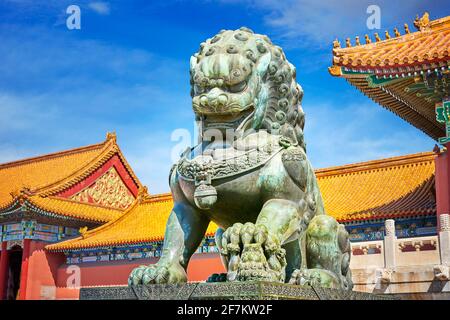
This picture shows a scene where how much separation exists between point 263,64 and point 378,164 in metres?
14.9

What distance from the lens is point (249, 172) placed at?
399cm

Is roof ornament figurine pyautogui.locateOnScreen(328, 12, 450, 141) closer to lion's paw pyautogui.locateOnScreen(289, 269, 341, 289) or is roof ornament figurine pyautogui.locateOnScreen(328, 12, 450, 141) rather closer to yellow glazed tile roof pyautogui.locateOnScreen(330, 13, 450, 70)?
Answer: yellow glazed tile roof pyautogui.locateOnScreen(330, 13, 450, 70)

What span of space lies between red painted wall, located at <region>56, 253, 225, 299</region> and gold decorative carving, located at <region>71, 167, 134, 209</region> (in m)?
3.09

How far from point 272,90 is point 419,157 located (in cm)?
1442

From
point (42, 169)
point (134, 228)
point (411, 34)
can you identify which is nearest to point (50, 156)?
point (42, 169)

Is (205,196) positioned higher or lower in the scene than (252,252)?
higher

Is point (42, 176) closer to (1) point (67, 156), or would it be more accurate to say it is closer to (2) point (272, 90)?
(1) point (67, 156)

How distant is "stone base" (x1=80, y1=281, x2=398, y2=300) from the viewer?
322 cm

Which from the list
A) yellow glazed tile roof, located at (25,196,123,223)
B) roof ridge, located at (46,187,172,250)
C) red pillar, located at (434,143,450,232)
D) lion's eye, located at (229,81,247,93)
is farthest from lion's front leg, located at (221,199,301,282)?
yellow glazed tile roof, located at (25,196,123,223)

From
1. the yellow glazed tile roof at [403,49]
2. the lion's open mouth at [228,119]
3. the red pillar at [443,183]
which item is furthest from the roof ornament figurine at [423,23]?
the lion's open mouth at [228,119]

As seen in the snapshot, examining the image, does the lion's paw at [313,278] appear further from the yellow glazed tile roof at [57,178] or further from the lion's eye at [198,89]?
the yellow glazed tile roof at [57,178]

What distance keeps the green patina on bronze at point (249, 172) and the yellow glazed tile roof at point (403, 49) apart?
8007 mm

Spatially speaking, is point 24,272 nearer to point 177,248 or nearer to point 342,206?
point 342,206

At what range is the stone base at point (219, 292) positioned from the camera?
3.22 m
